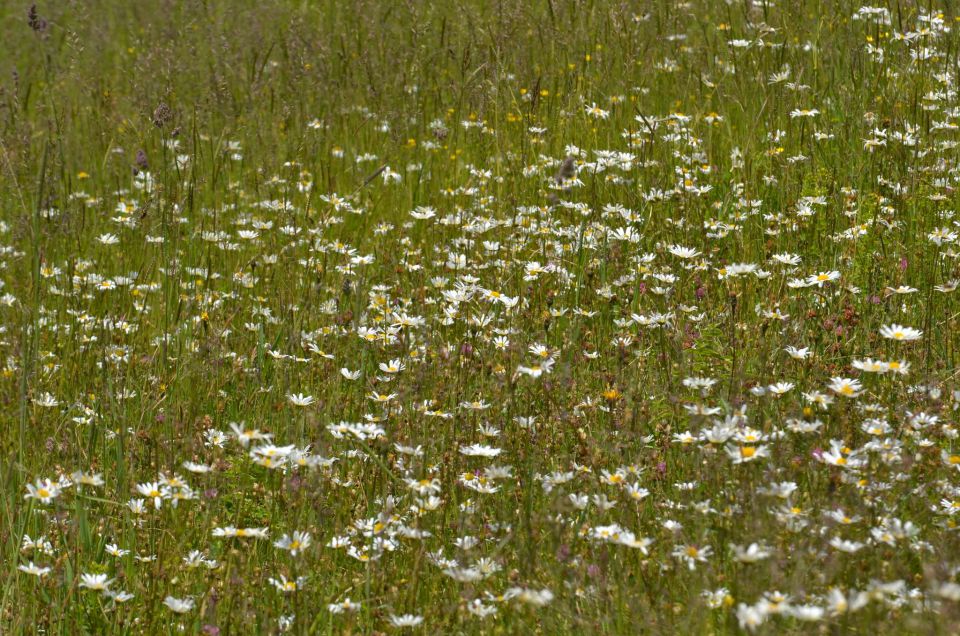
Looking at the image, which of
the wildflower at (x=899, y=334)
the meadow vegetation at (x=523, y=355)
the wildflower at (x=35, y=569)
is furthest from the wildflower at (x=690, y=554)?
the wildflower at (x=35, y=569)

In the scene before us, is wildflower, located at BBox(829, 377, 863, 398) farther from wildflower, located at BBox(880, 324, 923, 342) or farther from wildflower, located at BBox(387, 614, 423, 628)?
wildflower, located at BBox(387, 614, 423, 628)

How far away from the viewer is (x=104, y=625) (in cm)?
240

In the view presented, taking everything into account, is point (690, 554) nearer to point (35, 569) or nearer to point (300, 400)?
point (300, 400)

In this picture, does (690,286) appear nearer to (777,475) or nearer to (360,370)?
(360,370)

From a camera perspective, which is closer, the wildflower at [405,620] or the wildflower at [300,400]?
the wildflower at [405,620]

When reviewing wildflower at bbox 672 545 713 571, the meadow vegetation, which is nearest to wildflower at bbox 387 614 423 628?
the meadow vegetation

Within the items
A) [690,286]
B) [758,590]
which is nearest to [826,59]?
[690,286]

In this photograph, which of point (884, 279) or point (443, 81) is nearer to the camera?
point (884, 279)

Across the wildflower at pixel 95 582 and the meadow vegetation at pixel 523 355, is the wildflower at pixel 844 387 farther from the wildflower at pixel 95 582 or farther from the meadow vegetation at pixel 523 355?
the wildflower at pixel 95 582

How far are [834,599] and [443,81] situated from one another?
5029mm

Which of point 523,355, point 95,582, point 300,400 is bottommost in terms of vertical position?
point 95,582

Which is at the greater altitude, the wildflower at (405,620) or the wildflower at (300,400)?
the wildflower at (300,400)

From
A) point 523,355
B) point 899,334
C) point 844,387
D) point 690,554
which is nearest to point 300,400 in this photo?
point 523,355

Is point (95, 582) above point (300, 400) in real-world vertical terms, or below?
below
